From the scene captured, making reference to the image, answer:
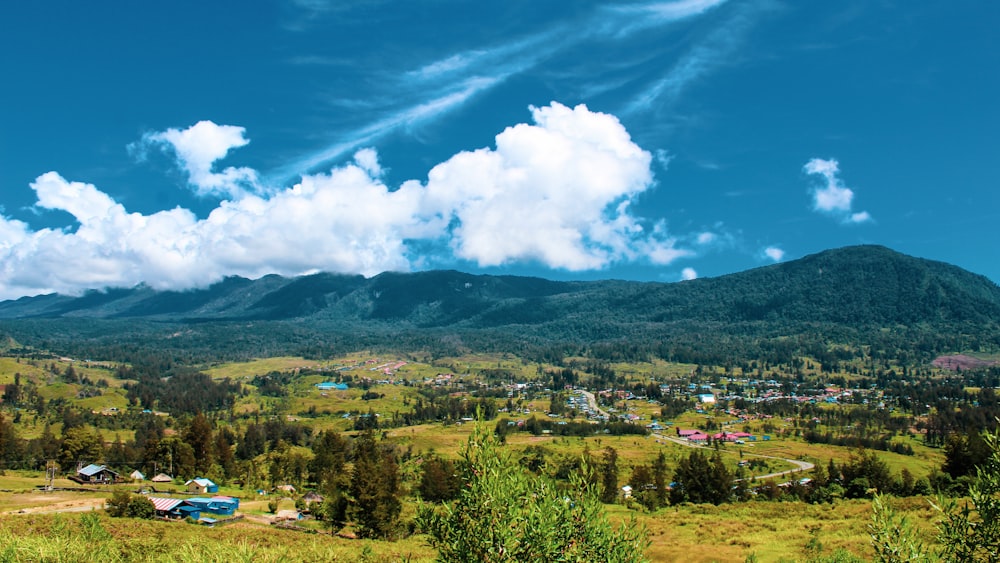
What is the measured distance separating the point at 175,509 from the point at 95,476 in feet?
99.9

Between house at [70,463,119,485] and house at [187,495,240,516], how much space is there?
27356 mm

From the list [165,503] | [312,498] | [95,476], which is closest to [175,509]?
[165,503]

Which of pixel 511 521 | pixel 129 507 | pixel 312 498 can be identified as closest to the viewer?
pixel 511 521

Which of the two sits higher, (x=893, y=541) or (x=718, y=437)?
(x=893, y=541)

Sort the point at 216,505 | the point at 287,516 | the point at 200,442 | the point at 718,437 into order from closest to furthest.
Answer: the point at 216,505, the point at 287,516, the point at 200,442, the point at 718,437

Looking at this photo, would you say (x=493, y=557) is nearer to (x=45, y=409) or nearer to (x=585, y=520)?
(x=585, y=520)

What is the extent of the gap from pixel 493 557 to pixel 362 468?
51.7 meters

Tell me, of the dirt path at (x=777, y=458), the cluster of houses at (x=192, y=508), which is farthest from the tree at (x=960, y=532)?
the dirt path at (x=777, y=458)

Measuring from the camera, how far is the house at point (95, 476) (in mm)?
76231

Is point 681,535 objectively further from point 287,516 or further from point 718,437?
point 718,437

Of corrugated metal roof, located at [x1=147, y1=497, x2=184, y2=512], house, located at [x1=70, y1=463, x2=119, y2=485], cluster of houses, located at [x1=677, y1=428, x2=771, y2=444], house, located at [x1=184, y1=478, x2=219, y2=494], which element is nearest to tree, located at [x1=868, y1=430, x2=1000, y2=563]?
corrugated metal roof, located at [x1=147, y1=497, x2=184, y2=512]

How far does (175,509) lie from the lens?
58000mm

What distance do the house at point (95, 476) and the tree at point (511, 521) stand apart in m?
83.0

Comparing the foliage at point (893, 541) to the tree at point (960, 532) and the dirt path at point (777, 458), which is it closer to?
the tree at point (960, 532)
